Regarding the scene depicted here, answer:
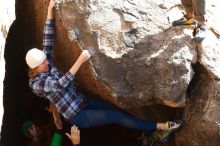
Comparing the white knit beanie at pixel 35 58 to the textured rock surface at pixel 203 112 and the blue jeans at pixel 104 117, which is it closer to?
the blue jeans at pixel 104 117

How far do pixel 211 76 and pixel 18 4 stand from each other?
12.1 feet

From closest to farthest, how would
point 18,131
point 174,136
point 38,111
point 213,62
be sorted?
point 213,62 < point 174,136 < point 18,131 < point 38,111

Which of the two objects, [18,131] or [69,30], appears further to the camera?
[18,131]

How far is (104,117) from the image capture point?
594 cm

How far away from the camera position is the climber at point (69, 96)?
17.9 feet

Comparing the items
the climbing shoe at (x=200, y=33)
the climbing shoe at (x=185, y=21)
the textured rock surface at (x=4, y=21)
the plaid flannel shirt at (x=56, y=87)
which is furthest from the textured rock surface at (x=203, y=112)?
the textured rock surface at (x=4, y=21)

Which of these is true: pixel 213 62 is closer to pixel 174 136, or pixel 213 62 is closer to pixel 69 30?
pixel 174 136

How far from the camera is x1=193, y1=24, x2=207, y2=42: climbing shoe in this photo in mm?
5641

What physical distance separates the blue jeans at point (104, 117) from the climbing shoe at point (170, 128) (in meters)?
0.19

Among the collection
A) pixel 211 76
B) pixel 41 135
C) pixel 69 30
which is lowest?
pixel 41 135

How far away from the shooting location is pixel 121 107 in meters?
5.95

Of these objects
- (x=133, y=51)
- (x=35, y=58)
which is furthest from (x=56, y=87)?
(x=133, y=51)

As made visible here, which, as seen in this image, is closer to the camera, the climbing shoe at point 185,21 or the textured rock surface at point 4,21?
the climbing shoe at point 185,21

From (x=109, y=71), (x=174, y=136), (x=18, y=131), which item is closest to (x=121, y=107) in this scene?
(x=109, y=71)
